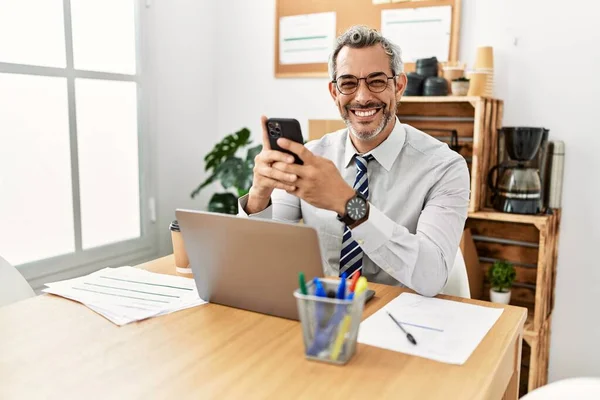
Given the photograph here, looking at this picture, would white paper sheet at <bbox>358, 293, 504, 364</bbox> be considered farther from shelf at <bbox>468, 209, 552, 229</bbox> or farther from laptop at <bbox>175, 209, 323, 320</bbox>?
shelf at <bbox>468, 209, 552, 229</bbox>

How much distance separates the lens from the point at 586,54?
93.7 inches

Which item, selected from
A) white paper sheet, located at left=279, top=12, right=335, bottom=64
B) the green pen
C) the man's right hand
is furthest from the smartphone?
white paper sheet, located at left=279, top=12, right=335, bottom=64

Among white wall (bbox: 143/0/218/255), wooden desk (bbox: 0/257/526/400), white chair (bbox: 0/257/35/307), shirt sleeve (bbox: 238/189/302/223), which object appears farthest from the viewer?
white wall (bbox: 143/0/218/255)

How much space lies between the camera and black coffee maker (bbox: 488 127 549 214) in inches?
90.4

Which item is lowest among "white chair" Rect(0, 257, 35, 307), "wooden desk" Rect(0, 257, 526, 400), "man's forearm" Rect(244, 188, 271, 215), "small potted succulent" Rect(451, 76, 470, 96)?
"white chair" Rect(0, 257, 35, 307)

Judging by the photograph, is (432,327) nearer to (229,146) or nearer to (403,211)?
(403,211)

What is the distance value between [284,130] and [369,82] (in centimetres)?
55

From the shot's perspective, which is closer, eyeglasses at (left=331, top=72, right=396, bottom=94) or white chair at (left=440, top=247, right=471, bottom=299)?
white chair at (left=440, top=247, right=471, bottom=299)

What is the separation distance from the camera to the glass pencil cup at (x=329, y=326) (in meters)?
0.89

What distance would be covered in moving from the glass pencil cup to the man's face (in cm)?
82

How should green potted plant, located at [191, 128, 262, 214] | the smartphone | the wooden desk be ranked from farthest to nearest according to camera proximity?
1. green potted plant, located at [191, 128, 262, 214]
2. the smartphone
3. the wooden desk

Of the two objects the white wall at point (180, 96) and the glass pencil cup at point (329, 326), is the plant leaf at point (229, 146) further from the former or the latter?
the glass pencil cup at point (329, 326)

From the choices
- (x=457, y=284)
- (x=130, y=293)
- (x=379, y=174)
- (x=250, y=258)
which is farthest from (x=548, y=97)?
(x=130, y=293)

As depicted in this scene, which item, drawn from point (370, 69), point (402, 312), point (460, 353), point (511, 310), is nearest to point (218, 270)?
point (402, 312)
